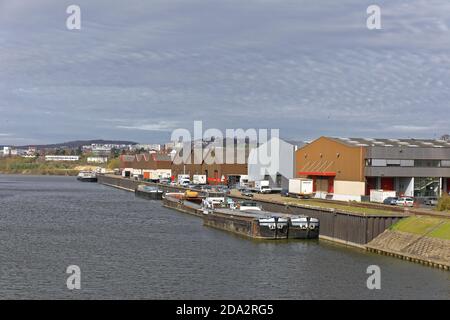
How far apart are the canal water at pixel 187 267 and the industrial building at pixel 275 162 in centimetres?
4421

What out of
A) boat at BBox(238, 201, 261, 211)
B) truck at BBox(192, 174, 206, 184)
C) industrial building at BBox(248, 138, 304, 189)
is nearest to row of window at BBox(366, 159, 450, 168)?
boat at BBox(238, 201, 261, 211)

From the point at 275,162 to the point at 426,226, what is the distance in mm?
67218

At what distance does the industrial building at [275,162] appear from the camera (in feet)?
365

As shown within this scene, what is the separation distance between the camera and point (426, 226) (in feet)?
165

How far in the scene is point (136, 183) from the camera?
171 metres

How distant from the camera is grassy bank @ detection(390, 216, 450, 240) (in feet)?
156

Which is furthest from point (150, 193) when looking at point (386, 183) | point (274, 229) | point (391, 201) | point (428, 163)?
point (274, 229)

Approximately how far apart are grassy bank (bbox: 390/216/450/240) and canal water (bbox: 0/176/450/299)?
364 cm

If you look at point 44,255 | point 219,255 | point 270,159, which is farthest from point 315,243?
point 270,159

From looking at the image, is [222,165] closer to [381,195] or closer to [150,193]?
[150,193]

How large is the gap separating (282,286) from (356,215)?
18372 millimetres

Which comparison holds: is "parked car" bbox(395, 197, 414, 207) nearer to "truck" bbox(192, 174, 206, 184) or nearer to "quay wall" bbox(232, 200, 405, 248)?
"quay wall" bbox(232, 200, 405, 248)

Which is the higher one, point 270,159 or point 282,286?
point 270,159

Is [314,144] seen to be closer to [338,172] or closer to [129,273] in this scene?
[338,172]
